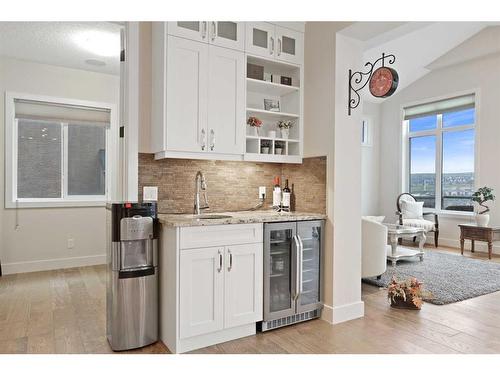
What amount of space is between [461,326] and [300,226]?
1.61 meters

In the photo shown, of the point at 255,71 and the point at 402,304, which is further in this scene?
the point at 402,304

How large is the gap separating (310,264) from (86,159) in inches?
157

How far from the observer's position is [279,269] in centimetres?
293

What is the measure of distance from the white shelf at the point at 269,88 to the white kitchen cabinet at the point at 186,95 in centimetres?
51

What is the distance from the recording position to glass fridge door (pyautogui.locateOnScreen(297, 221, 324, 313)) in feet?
9.82

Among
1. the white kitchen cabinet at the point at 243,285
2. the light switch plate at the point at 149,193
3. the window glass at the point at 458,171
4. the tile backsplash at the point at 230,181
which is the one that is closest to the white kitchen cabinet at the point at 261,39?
the tile backsplash at the point at 230,181

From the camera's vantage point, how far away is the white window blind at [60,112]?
4875 mm

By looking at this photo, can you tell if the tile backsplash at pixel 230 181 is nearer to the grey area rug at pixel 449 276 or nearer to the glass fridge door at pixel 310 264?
the glass fridge door at pixel 310 264

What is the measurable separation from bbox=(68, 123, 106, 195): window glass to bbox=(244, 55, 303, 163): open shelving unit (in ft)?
10.2

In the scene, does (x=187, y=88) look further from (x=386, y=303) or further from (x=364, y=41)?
(x=386, y=303)

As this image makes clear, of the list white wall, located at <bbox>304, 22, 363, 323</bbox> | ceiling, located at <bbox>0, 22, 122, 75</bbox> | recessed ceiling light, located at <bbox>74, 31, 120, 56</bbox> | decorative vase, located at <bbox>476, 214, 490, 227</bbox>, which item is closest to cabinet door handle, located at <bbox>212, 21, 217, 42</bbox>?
white wall, located at <bbox>304, 22, 363, 323</bbox>

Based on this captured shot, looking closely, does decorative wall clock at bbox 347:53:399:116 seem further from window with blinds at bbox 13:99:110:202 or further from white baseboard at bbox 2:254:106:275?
white baseboard at bbox 2:254:106:275

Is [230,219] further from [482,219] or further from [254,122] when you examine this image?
[482,219]

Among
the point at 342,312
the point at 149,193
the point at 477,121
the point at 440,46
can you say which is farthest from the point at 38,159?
the point at 477,121
